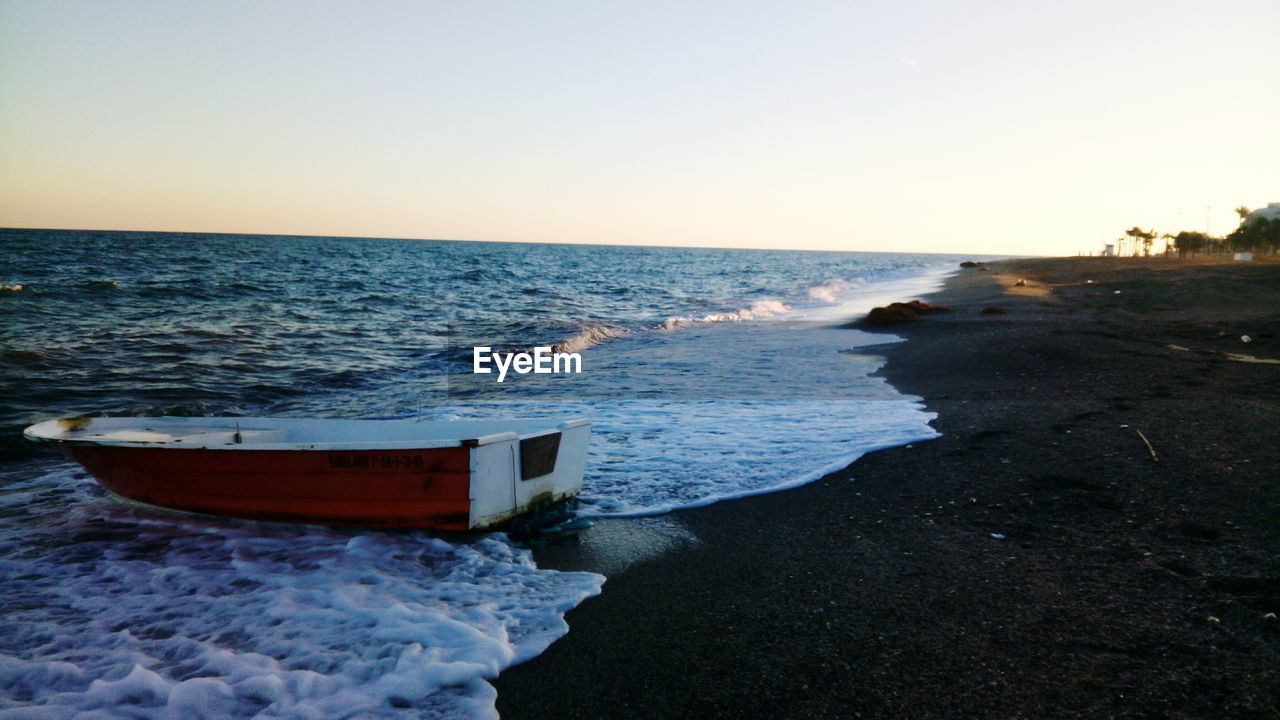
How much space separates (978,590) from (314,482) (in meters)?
4.89

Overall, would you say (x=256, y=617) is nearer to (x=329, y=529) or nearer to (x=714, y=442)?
(x=329, y=529)

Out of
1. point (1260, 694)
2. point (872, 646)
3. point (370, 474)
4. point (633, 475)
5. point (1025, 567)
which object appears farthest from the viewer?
point (633, 475)

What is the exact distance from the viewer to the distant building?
2266 inches

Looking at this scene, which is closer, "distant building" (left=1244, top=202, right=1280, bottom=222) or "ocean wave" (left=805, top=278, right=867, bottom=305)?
"ocean wave" (left=805, top=278, right=867, bottom=305)

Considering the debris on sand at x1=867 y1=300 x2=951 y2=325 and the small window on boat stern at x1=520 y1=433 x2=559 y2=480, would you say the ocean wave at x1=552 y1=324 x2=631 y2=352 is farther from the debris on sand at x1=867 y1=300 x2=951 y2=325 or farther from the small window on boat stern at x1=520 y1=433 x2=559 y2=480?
the small window on boat stern at x1=520 y1=433 x2=559 y2=480

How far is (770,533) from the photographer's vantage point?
5508 millimetres

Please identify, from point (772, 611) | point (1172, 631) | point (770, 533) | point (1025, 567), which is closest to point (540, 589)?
point (772, 611)

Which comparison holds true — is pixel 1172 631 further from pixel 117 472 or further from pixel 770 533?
pixel 117 472

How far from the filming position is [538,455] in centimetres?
571

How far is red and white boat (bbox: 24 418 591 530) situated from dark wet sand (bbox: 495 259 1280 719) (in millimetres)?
785

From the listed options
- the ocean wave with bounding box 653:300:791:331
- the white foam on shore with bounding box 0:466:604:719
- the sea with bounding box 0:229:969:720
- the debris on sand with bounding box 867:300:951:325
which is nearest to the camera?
the white foam on shore with bounding box 0:466:604:719

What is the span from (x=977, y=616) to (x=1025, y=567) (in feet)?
2.77

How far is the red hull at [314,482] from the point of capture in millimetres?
5418

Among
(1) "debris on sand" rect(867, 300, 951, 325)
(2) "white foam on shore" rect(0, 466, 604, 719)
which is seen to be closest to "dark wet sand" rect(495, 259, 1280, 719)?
(2) "white foam on shore" rect(0, 466, 604, 719)
